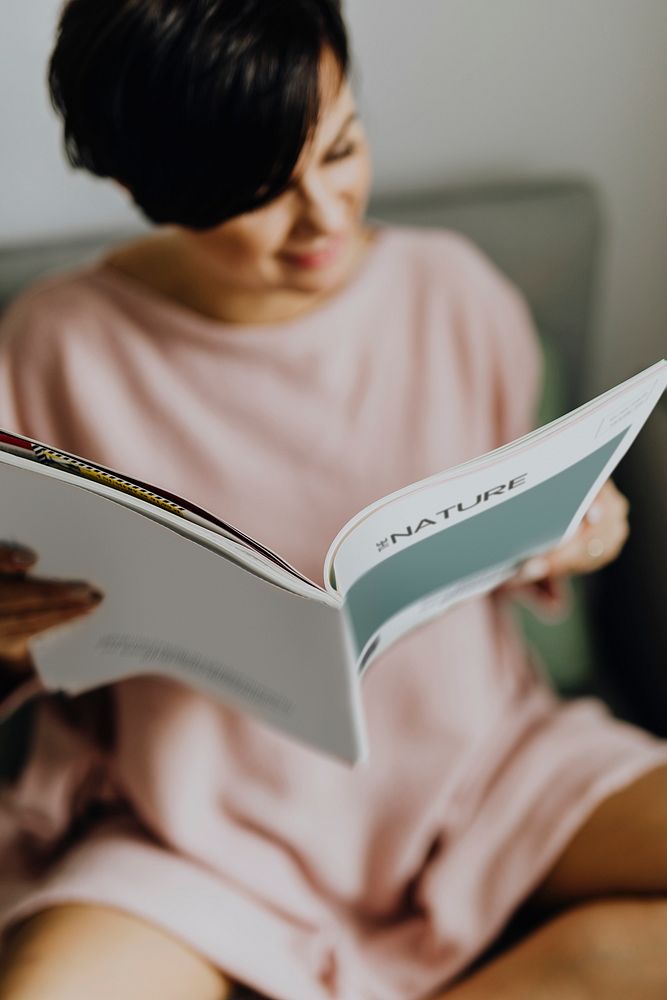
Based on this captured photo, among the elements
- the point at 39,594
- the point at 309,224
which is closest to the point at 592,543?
the point at 309,224

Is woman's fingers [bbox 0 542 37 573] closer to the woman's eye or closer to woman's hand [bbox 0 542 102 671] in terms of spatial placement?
woman's hand [bbox 0 542 102 671]

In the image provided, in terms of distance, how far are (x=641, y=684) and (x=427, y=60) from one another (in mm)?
779

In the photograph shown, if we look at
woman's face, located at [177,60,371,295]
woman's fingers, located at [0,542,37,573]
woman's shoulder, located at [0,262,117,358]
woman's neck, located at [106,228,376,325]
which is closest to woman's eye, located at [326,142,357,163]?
woman's face, located at [177,60,371,295]

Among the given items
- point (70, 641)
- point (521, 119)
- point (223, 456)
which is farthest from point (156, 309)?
point (521, 119)

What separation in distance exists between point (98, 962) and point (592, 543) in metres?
0.54

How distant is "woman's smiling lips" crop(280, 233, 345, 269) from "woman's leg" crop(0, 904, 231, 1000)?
0.56 metres

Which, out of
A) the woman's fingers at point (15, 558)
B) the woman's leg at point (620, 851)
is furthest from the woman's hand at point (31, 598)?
the woman's leg at point (620, 851)

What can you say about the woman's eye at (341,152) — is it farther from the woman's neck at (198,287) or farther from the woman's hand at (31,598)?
the woman's hand at (31,598)

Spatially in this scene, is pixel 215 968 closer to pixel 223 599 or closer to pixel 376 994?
pixel 376 994

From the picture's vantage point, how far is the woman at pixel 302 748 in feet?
2.39

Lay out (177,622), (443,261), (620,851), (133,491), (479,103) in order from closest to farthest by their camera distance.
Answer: (133,491) < (177,622) < (620,851) < (443,261) < (479,103)

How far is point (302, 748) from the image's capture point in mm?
845

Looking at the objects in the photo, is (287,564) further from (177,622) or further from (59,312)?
(59,312)

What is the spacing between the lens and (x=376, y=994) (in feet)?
2.52
